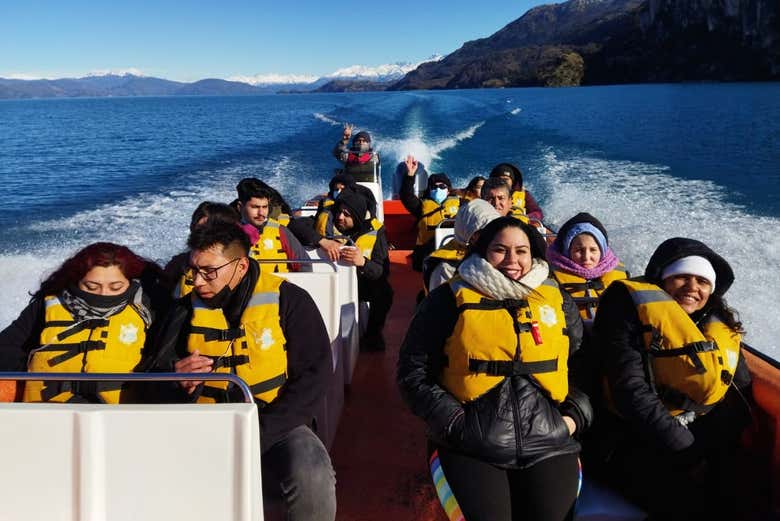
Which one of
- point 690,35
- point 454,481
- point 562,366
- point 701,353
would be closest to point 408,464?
point 454,481

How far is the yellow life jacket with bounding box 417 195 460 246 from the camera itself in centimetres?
509

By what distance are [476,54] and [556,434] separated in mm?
147352

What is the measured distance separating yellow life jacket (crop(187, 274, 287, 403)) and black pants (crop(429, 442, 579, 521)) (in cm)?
65

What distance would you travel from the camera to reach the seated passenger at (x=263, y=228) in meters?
3.31

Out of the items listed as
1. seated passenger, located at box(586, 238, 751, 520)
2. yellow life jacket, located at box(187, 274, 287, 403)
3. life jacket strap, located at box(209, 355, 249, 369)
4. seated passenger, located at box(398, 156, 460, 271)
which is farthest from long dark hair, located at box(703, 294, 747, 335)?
seated passenger, located at box(398, 156, 460, 271)

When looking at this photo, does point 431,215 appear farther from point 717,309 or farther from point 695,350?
point 695,350

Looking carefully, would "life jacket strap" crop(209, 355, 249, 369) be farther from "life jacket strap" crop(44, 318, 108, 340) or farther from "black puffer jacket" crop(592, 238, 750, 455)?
"black puffer jacket" crop(592, 238, 750, 455)

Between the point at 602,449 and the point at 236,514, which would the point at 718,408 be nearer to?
the point at 602,449

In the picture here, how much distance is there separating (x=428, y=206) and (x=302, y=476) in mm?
3739

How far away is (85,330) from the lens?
6.40 feet

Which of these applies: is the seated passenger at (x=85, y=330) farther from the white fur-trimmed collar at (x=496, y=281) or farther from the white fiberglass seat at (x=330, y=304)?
the white fur-trimmed collar at (x=496, y=281)

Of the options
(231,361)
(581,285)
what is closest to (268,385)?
(231,361)

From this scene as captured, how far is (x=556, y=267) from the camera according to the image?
2686 mm

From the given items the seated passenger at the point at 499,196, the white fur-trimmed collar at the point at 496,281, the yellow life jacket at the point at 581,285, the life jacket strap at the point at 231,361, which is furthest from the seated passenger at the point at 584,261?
the life jacket strap at the point at 231,361
